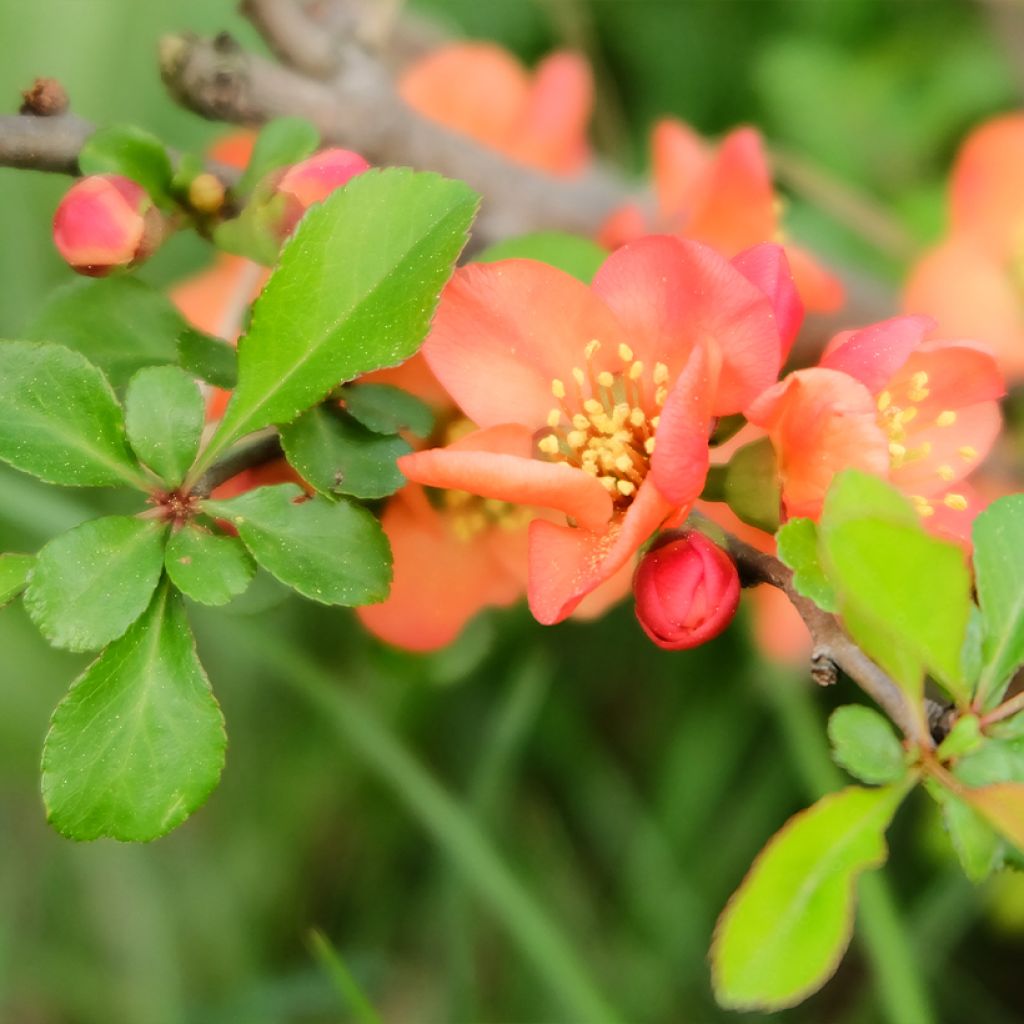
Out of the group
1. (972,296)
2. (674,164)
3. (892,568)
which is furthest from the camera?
(972,296)

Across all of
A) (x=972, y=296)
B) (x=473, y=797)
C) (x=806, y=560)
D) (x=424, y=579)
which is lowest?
(x=473, y=797)

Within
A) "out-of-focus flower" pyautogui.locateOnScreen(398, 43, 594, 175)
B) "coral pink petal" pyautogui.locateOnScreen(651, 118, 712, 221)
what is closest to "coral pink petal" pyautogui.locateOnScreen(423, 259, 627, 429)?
"coral pink petal" pyautogui.locateOnScreen(651, 118, 712, 221)

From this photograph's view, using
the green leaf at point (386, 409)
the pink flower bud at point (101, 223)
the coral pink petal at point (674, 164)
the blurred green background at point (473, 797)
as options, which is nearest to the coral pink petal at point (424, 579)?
the green leaf at point (386, 409)

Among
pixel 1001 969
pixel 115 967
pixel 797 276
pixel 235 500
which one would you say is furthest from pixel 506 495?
pixel 1001 969

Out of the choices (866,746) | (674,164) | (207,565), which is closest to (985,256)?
(674,164)

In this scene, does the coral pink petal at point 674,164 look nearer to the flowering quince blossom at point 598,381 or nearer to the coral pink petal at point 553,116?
the coral pink petal at point 553,116

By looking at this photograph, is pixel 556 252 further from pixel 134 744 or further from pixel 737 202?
pixel 134 744

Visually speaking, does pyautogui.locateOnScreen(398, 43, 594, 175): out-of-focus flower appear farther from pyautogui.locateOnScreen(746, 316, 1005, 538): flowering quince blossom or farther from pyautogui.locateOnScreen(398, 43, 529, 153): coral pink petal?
pyautogui.locateOnScreen(746, 316, 1005, 538): flowering quince blossom
